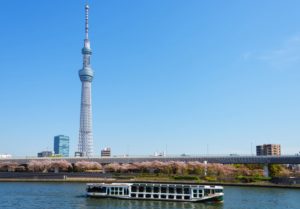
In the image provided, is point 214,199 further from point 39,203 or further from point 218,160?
point 218,160

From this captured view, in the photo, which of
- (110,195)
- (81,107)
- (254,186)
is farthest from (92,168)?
(81,107)

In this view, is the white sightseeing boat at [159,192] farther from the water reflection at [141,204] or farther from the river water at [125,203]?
the river water at [125,203]

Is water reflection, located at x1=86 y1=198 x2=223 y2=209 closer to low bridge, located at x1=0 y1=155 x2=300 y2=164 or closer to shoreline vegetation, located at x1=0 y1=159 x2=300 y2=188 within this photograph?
shoreline vegetation, located at x1=0 y1=159 x2=300 y2=188

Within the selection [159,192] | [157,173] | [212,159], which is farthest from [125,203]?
[212,159]

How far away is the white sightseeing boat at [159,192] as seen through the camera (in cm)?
4447

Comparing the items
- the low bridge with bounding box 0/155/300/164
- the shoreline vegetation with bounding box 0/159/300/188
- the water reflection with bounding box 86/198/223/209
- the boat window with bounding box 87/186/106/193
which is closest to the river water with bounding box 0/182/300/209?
the water reflection with bounding box 86/198/223/209

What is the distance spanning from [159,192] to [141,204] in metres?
4.60

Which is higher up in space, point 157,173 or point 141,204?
point 157,173

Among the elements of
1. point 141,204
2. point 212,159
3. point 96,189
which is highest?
point 212,159

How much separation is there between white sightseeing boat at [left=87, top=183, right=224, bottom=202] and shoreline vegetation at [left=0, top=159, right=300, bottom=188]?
73.5ft

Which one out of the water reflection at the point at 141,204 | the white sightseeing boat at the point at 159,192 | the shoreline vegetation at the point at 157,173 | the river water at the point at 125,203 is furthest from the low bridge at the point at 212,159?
the water reflection at the point at 141,204

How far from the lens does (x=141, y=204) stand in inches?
1657

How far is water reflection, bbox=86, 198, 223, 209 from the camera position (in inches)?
1571

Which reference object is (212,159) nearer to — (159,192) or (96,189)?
(159,192)
